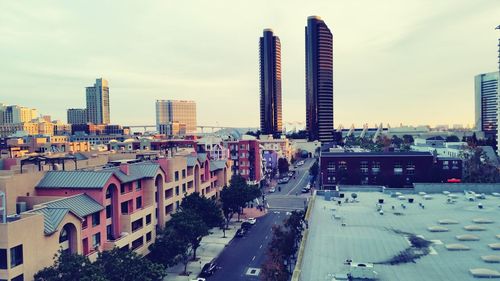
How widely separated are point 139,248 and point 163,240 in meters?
5.30

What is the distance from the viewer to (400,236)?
4291 cm

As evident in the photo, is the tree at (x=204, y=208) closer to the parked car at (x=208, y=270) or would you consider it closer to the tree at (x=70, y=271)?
the parked car at (x=208, y=270)

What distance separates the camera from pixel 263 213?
97.8 m

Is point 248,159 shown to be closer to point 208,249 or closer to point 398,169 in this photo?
point 398,169

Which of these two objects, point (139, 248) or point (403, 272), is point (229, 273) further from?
point (403, 272)

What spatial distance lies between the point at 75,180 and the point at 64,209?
10.1 metres

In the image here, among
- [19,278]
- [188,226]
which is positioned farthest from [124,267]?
[188,226]

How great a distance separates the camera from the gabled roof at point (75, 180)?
5016 cm

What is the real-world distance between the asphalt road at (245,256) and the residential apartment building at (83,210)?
1185cm

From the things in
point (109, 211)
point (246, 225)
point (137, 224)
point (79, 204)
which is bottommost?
point (246, 225)

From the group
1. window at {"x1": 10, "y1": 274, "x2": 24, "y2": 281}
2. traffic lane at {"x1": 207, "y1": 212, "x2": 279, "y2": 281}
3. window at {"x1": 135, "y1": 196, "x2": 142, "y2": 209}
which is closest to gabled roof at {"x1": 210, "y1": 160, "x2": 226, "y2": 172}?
traffic lane at {"x1": 207, "y1": 212, "x2": 279, "y2": 281}

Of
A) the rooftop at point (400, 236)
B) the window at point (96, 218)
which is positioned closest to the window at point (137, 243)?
the window at point (96, 218)

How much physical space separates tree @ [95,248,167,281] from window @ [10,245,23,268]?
640 cm

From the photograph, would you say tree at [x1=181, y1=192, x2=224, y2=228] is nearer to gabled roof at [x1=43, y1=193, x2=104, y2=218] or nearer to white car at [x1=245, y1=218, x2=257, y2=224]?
white car at [x1=245, y1=218, x2=257, y2=224]
